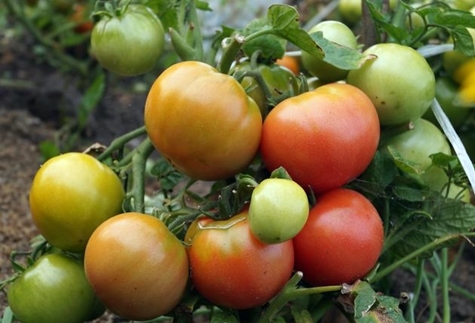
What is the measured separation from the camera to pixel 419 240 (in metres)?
0.90

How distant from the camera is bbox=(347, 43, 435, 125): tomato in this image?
851 mm

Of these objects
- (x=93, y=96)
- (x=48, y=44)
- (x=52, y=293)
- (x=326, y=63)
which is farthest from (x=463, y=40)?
(x=48, y=44)

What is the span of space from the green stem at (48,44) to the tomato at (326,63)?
1120mm

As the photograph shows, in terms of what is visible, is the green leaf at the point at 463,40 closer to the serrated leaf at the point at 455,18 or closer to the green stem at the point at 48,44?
the serrated leaf at the point at 455,18

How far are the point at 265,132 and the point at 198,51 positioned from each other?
167 mm

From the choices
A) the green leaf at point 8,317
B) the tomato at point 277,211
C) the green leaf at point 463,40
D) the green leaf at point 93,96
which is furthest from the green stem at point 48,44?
the tomato at point 277,211

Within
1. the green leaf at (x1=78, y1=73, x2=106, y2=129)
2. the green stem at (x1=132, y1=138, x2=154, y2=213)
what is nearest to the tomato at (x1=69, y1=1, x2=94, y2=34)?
the green leaf at (x1=78, y1=73, x2=106, y2=129)

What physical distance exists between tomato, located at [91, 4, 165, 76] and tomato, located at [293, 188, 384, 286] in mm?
293

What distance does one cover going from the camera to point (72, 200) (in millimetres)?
817

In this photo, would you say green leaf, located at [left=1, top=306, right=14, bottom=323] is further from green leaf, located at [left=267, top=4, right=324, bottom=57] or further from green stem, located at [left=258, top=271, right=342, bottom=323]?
green leaf, located at [left=267, top=4, right=324, bottom=57]

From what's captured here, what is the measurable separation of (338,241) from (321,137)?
110 mm

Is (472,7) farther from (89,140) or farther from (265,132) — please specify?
(89,140)

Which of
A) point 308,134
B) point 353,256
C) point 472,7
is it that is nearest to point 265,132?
point 308,134

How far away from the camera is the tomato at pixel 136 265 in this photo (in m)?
0.74
